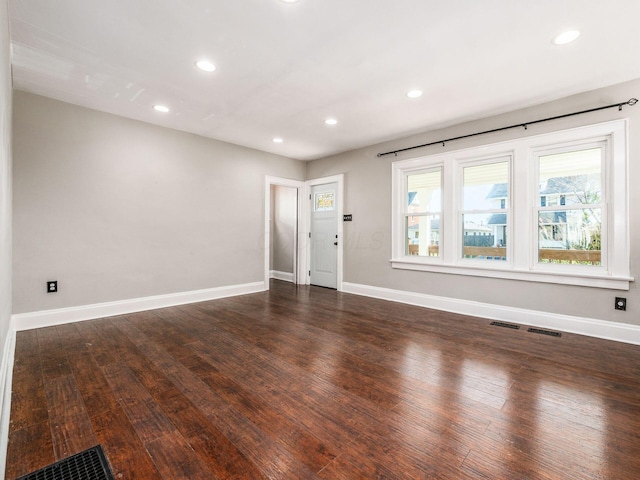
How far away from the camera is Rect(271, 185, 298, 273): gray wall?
22.1ft

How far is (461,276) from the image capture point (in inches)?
162

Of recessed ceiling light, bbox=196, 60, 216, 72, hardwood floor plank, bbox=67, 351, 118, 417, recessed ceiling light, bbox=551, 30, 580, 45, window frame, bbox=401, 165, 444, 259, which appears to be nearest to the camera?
hardwood floor plank, bbox=67, 351, 118, 417

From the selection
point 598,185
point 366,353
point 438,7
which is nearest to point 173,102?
point 438,7

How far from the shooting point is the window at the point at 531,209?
310 cm

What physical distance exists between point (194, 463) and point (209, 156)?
433cm

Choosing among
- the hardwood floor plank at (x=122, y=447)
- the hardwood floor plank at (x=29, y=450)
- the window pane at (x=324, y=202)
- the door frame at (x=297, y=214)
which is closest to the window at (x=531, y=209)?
the window pane at (x=324, y=202)

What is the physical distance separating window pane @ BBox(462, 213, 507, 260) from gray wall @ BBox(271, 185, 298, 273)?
350 cm

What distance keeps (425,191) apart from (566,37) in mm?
2465

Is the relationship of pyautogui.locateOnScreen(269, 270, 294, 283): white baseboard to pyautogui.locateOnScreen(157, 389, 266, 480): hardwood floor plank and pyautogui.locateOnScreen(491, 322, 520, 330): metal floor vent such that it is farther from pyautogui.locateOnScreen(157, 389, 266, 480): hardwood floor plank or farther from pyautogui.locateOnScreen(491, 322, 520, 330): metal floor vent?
pyautogui.locateOnScreen(157, 389, 266, 480): hardwood floor plank

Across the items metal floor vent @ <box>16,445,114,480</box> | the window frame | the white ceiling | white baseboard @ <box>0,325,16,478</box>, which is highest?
the white ceiling

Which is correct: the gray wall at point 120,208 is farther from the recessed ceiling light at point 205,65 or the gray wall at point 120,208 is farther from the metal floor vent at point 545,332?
the metal floor vent at point 545,332

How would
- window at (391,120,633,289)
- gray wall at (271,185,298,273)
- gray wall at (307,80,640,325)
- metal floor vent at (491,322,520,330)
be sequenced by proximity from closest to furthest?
gray wall at (307,80,640,325), window at (391,120,633,289), metal floor vent at (491,322,520,330), gray wall at (271,185,298,273)

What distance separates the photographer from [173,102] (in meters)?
3.50

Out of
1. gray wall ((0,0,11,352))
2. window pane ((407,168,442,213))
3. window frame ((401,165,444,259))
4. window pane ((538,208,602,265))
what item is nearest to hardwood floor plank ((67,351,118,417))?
gray wall ((0,0,11,352))
